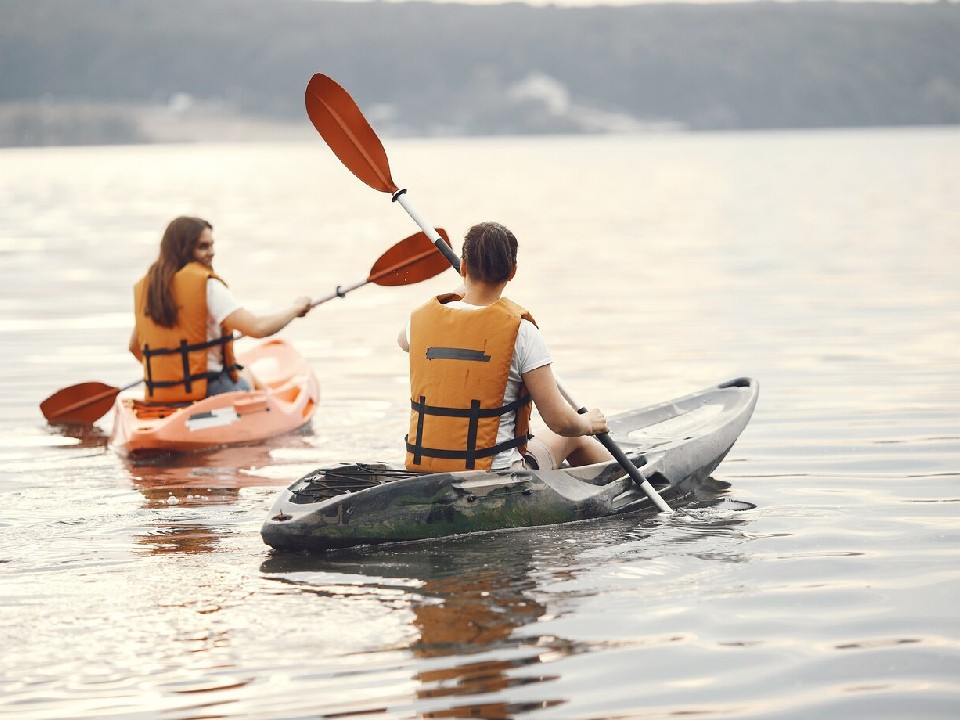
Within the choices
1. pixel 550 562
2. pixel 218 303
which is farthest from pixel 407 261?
pixel 550 562

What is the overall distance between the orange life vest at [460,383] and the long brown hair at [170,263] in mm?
2822

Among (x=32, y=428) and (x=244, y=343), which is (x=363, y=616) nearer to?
(x=32, y=428)

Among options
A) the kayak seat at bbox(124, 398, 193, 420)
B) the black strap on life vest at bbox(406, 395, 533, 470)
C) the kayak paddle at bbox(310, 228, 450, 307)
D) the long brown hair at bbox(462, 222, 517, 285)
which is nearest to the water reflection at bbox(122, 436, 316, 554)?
the kayak seat at bbox(124, 398, 193, 420)

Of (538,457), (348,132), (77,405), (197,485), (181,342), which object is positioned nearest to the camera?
(538,457)

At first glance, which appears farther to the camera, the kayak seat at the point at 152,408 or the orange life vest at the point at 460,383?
the kayak seat at the point at 152,408

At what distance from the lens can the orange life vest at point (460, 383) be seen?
20.1 feet

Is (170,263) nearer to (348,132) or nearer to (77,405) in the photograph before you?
(348,132)

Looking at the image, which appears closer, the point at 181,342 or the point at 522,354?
the point at 522,354

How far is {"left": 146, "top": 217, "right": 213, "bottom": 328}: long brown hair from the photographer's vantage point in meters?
8.67

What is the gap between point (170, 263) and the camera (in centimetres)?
869

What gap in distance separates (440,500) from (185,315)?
121 inches

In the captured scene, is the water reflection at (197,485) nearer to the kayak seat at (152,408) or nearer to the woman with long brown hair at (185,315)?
the kayak seat at (152,408)

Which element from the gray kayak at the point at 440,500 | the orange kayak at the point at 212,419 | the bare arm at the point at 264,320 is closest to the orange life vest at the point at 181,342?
the orange kayak at the point at 212,419

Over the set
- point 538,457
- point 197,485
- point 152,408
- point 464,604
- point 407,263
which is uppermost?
point 407,263
